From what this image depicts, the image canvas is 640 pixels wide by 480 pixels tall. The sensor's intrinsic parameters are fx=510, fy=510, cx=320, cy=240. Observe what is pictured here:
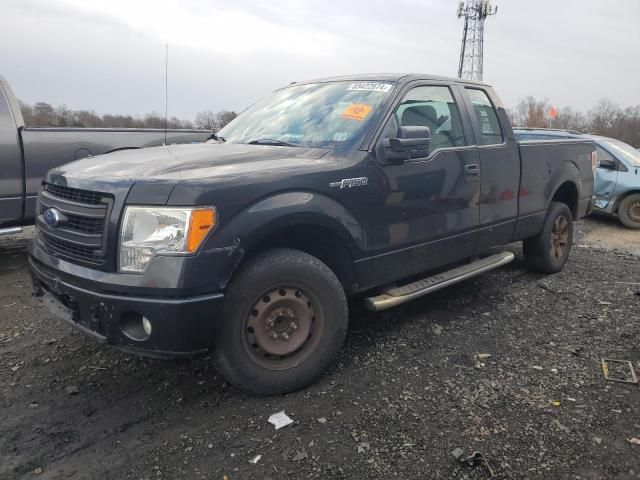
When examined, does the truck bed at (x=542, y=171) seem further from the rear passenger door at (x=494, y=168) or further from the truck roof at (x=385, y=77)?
the truck roof at (x=385, y=77)

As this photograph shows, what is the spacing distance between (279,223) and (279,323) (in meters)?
0.61

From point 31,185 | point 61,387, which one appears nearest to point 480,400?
point 61,387

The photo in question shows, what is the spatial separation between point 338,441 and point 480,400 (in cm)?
95

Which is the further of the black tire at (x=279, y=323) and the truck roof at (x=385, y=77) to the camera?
the truck roof at (x=385, y=77)

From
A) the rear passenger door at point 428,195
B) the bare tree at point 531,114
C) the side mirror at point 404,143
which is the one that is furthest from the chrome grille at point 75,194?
the bare tree at point 531,114

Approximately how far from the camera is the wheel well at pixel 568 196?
565 cm

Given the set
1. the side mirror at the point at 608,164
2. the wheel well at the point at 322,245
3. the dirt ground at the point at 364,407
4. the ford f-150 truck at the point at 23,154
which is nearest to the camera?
the dirt ground at the point at 364,407

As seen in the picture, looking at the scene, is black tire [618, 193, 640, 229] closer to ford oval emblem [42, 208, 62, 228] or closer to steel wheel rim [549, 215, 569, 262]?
steel wheel rim [549, 215, 569, 262]

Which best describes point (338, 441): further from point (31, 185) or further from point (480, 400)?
point (31, 185)

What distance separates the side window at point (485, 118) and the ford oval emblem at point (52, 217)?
10.6 ft

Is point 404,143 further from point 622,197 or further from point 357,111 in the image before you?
point 622,197

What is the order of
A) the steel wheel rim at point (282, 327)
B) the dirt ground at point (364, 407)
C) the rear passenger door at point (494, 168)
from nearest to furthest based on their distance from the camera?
the dirt ground at point (364, 407), the steel wheel rim at point (282, 327), the rear passenger door at point (494, 168)

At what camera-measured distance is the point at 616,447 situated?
8.64ft

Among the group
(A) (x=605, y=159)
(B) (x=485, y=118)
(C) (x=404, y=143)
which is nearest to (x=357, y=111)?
(C) (x=404, y=143)
